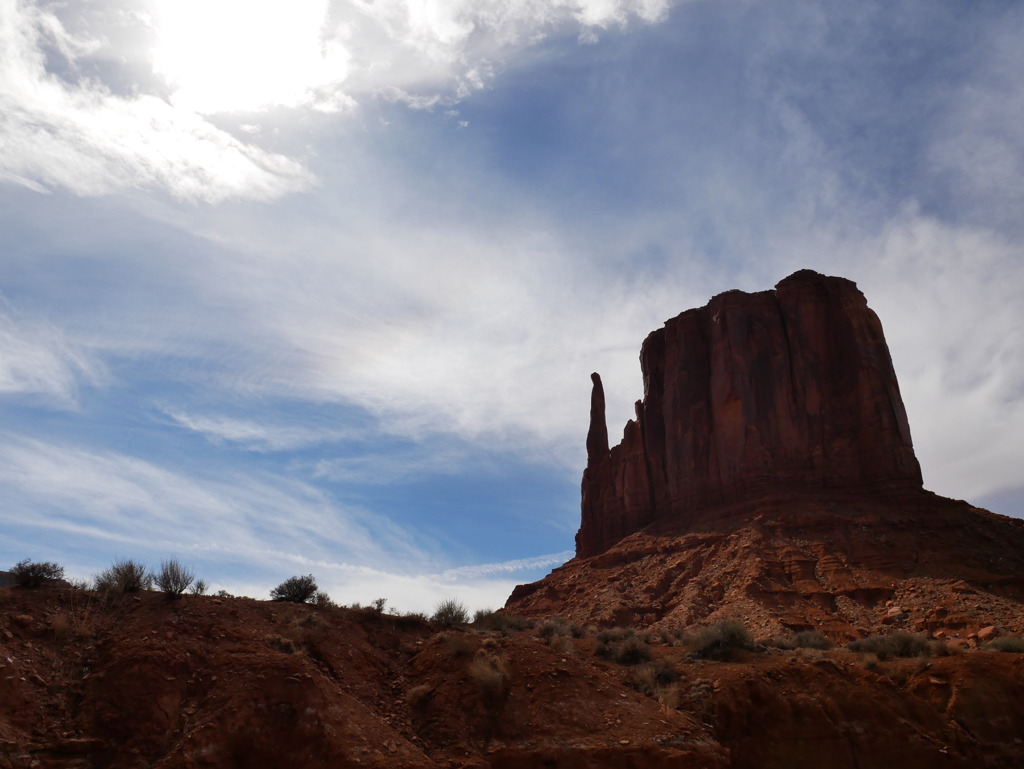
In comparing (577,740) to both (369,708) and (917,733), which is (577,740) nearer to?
(369,708)

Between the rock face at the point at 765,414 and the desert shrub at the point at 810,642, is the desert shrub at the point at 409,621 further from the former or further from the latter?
the rock face at the point at 765,414

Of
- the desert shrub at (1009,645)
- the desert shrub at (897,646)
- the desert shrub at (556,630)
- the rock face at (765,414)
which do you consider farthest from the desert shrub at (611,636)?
the rock face at (765,414)

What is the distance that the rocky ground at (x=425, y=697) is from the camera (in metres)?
12.4

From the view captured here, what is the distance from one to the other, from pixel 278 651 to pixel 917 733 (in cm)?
1563

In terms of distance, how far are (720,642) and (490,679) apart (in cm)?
845

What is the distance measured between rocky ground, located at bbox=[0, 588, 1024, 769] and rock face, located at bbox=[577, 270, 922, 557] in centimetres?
3157

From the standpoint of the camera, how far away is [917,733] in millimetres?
18453

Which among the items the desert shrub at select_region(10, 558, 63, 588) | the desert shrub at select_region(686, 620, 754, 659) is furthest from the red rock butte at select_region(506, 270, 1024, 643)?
the desert shrub at select_region(10, 558, 63, 588)

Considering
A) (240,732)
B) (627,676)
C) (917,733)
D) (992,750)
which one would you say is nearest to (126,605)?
(240,732)

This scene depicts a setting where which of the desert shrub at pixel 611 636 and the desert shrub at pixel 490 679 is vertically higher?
the desert shrub at pixel 611 636

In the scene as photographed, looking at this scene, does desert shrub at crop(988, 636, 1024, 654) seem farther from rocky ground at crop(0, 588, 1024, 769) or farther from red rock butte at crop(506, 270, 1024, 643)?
red rock butte at crop(506, 270, 1024, 643)

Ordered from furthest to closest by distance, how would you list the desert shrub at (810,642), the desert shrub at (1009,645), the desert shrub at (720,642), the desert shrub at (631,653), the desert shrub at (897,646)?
the desert shrub at (810,642)
the desert shrub at (1009,645)
the desert shrub at (897,646)
the desert shrub at (720,642)
the desert shrub at (631,653)

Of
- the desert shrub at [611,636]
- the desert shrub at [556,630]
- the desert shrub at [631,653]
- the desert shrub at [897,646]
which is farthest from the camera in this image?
the desert shrub at [897,646]

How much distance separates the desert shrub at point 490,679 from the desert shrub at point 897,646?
12.9 m
